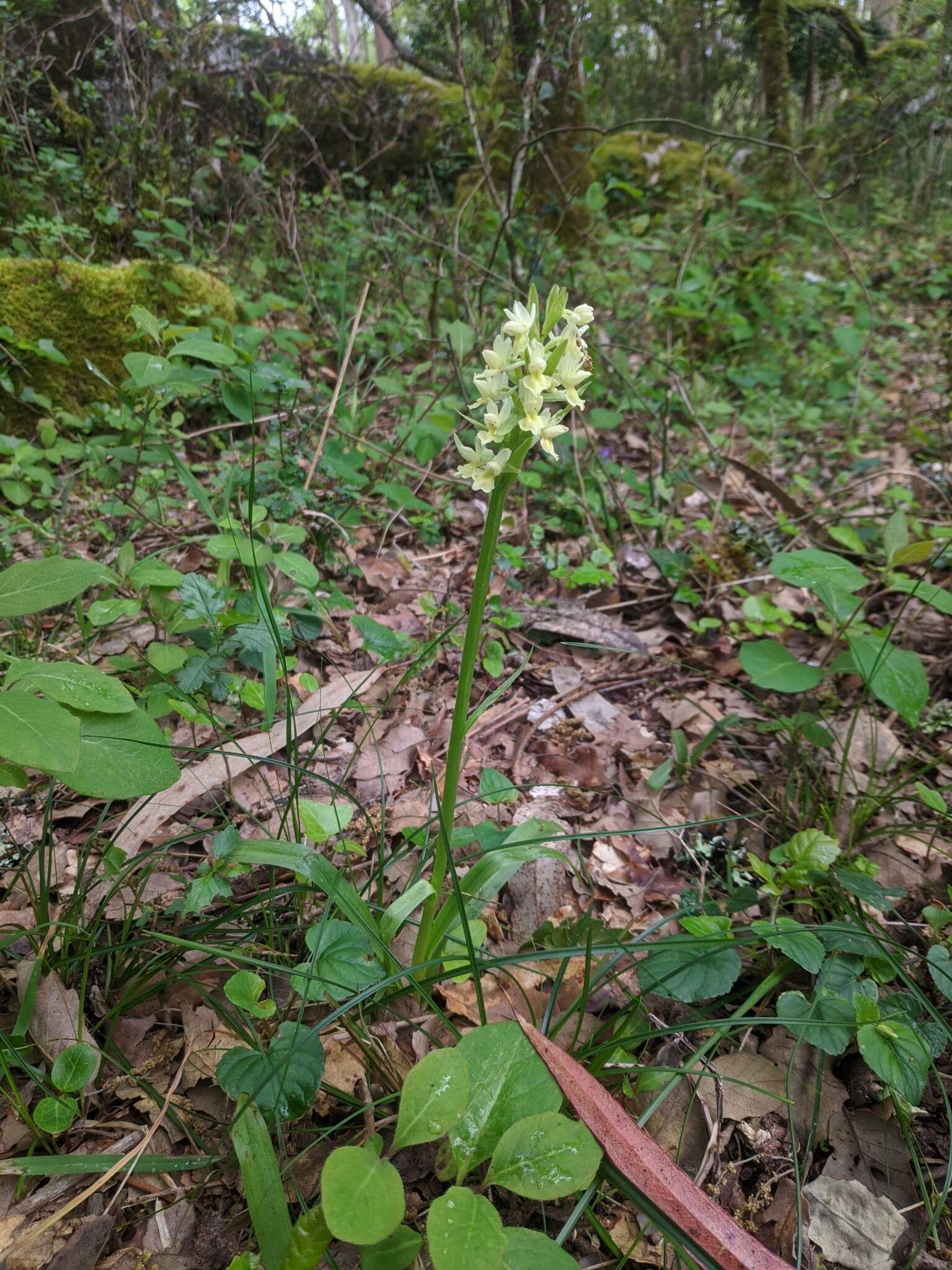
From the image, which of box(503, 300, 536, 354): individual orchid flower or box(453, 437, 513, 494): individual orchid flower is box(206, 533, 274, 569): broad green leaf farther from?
box(503, 300, 536, 354): individual orchid flower

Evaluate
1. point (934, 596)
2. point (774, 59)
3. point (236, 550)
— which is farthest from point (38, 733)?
point (774, 59)

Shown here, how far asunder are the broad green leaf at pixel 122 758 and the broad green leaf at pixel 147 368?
1254 mm

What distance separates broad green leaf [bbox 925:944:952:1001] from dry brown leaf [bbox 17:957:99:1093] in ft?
4.91

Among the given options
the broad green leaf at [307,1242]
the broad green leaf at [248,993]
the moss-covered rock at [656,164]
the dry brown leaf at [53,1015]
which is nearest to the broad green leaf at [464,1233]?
the broad green leaf at [307,1242]

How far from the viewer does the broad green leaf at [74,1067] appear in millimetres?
1077

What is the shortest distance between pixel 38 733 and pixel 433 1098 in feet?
2.55

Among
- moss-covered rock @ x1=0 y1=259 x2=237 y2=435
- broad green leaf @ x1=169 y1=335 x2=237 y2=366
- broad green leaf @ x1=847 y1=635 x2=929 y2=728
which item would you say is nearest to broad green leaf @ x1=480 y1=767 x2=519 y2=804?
broad green leaf @ x1=847 y1=635 x2=929 y2=728

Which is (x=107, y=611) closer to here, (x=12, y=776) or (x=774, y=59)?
(x=12, y=776)

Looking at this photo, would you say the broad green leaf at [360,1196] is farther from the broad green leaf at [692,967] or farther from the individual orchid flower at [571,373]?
the individual orchid flower at [571,373]

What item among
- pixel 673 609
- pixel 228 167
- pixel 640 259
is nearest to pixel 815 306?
pixel 640 259

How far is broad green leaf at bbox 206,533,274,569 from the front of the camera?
1.73 metres

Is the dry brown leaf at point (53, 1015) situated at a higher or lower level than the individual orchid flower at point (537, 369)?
lower

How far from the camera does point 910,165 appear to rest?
7.68 meters

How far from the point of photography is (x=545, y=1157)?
978mm
